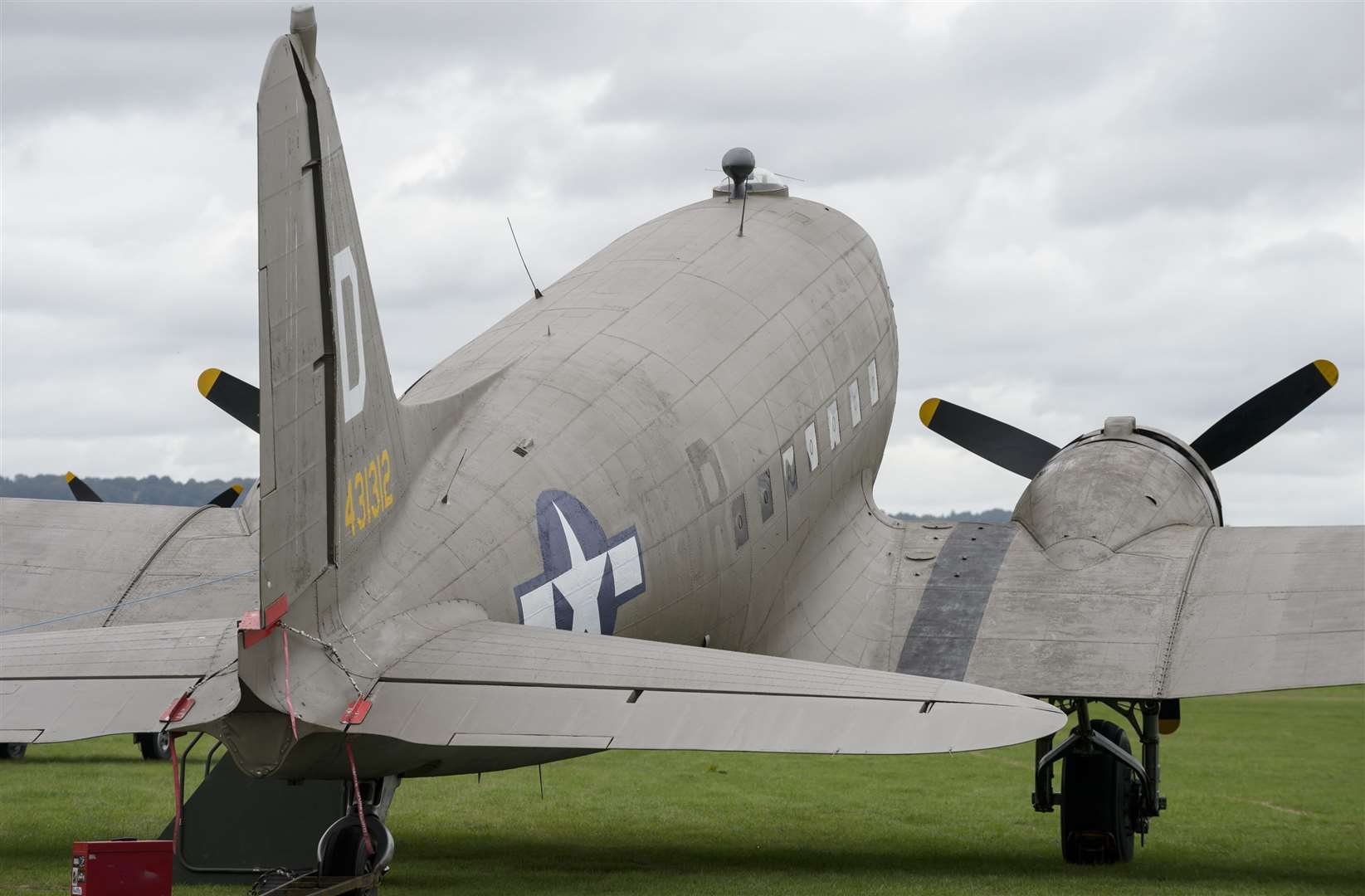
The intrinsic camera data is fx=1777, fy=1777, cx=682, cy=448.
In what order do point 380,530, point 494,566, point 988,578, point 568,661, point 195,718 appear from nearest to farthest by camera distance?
point 195,718
point 568,661
point 380,530
point 494,566
point 988,578

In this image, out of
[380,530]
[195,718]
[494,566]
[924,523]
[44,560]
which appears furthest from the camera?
[924,523]

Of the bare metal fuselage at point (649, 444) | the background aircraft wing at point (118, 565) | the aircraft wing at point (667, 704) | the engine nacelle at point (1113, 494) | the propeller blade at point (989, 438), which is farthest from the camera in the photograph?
the propeller blade at point (989, 438)

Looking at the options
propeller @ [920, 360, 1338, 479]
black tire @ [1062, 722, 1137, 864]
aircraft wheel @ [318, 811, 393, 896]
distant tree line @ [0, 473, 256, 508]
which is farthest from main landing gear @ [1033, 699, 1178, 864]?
distant tree line @ [0, 473, 256, 508]

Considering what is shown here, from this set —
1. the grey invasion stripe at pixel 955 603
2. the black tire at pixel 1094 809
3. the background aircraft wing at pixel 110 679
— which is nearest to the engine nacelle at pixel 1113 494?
the grey invasion stripe at pixel 955 603

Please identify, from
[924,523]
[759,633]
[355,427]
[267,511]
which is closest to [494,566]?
[355,427]

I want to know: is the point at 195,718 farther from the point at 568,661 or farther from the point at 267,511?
the point at 568,661

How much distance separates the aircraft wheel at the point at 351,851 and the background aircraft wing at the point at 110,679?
1.18 metres

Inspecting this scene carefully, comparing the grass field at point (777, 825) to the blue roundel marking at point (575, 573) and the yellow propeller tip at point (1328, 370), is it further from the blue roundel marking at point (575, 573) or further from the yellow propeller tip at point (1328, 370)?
the yellow propeller tip at point (1328, 370)

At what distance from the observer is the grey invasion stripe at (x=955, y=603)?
51.5 ft

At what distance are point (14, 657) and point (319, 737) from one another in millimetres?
1688

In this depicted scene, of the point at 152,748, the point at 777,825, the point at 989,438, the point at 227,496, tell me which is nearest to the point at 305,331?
the point at 777,825

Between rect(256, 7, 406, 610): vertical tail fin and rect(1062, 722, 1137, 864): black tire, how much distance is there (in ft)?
26.0

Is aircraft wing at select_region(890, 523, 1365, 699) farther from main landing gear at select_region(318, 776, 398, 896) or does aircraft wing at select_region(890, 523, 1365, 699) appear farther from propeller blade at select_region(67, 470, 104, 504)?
propeller blade at select_region(67, 470, 104, 504)

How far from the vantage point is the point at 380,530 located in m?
10.7
